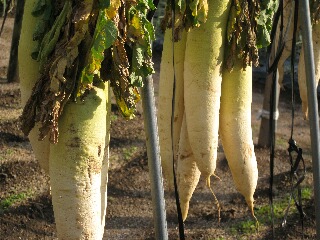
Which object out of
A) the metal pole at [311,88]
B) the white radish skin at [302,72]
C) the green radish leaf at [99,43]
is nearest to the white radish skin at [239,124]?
the metal pole at [311,88]

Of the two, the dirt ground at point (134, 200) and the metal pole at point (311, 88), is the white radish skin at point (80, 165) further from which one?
the dirt ground at point (134, 200)

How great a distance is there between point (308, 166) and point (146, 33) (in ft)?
11.4

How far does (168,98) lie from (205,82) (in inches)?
6.8

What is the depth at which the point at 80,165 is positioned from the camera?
1.04 meters

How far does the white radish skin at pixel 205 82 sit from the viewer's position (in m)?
1.28

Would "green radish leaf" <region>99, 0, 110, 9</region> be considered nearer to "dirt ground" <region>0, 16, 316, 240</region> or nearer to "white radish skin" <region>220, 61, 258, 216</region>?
"white radish skin" <region>220, 61, 258, 216</region>

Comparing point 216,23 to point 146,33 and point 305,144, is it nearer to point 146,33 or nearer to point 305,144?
point 146,33

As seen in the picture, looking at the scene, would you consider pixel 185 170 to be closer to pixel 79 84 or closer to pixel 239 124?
pixel 239 124

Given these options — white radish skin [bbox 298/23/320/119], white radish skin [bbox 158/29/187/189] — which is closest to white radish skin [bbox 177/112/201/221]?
white radish skin [bbox 158/29/187/189]

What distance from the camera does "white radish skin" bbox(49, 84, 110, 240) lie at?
3.34ft

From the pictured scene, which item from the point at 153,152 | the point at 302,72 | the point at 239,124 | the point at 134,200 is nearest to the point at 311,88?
the point at 239,124

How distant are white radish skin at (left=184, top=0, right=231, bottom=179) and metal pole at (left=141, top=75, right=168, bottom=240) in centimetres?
12

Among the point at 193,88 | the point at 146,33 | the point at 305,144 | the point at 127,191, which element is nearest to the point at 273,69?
the point at 193,88

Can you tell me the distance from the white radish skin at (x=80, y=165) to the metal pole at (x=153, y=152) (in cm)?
17
